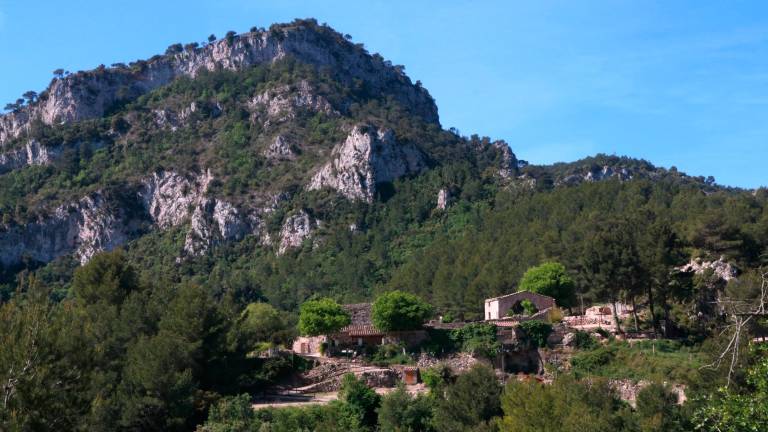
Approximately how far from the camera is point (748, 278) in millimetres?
44250

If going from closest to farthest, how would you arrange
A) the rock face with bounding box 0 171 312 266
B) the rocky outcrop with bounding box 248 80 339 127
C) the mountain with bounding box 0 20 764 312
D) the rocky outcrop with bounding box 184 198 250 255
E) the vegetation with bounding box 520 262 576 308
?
the vegetation with bounding box 520 262 576 308, the mountain with bounding box 0 20 764 312, the rocky outcrop with bounding box 184 198 250 255, the rock face with bounding box 0 171 312 266, the rocky outcrop with bounding box 248 80 339 127

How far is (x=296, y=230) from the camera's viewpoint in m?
105

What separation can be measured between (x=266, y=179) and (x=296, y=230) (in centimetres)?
1439

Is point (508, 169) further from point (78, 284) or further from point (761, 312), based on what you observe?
point (761, 312)

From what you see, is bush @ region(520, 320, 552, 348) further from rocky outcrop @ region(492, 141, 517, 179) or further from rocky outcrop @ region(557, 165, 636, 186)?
rocky outcrop @ region(557, 165, 636, 186)

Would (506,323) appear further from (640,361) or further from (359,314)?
(359,314)

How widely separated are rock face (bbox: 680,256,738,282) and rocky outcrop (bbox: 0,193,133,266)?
8139cm

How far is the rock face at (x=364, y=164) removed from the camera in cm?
10962

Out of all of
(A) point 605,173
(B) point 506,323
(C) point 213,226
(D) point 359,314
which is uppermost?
(A) point 605,173

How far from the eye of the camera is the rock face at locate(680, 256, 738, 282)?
49.0 m

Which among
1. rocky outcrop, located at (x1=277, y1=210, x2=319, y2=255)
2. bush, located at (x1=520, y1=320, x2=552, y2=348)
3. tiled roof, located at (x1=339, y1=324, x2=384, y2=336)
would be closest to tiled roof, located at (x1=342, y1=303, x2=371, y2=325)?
tiled roof, located at (x1=339, y1=324, x2=384, y2=336)

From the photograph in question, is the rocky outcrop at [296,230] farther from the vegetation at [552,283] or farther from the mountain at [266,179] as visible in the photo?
the vegetation at [552,283]

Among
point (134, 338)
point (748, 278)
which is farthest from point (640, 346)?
point (134, 338)

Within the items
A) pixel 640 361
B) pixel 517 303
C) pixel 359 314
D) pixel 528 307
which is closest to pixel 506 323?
pixel 528 307
